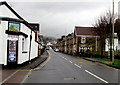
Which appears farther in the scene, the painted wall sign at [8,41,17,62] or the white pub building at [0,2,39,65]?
the painted wall sign at [8,41,17,62]

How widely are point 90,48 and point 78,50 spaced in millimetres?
3870

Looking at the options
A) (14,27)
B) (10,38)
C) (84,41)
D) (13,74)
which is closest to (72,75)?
(13,74)

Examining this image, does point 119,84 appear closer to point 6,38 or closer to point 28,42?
point 6,38

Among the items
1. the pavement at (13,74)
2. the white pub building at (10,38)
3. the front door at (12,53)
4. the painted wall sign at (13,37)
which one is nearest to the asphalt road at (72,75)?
the pavement at (13,74)

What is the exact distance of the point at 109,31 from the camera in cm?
3381

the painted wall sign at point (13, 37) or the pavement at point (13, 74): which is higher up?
the painted wall sign at point (13, 37)

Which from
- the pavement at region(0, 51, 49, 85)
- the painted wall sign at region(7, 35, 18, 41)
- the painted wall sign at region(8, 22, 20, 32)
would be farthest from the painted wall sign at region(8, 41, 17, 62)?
the painted wall sign at region(8, 22, 20, 32)

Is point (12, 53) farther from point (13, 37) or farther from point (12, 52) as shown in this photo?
point (13, 37)

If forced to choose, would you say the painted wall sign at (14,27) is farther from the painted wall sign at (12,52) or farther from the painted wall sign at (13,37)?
the painted wall sign at (12,52)

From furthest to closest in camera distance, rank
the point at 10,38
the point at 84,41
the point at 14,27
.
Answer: the point at 84,41
the point at 14,27
the point at 10,38

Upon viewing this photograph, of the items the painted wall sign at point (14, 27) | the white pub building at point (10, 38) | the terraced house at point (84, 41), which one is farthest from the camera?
the terraced house at point (84, 41)

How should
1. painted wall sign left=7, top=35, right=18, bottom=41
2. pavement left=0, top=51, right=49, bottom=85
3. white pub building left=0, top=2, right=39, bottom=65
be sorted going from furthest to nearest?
painted wall sign left=7, top=35, right=18, bottom=41 → white pub building left=0, top=2, right=39, bottom=65 → pavement left=0, top=51, right=49, bottom=85

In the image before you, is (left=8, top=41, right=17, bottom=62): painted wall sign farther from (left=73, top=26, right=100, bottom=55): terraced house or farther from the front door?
(left=73, top=26, right=100, bottom=55): terraced house

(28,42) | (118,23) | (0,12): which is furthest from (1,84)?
(118,23)
